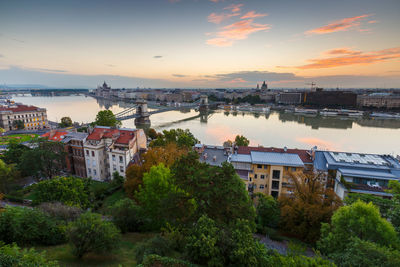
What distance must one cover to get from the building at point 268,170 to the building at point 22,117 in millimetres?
52837

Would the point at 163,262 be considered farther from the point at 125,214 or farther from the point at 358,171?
the point at 358,171

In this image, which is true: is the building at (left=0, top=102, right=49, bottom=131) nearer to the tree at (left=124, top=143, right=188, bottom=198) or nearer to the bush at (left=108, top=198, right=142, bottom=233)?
the tree at (left=124, top=143, right=188, bottom=198)

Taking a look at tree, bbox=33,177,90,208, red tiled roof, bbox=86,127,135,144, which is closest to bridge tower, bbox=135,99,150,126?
red tiled roof, bbox=86,127,135,144

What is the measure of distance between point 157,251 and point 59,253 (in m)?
4.81

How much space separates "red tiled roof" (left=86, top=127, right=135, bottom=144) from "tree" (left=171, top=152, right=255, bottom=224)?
15.5 m

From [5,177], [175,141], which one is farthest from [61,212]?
[175,141]

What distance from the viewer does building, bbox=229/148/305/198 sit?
61.6ft

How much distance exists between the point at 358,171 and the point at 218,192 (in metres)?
13.9

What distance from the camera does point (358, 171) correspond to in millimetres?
16328

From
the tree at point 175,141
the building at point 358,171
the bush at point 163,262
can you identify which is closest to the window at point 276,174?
the building at point 358,171

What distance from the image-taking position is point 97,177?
2309cm

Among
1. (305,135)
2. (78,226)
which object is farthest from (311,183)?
(305,135)

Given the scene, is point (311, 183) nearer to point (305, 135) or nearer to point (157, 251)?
point (157, 251)

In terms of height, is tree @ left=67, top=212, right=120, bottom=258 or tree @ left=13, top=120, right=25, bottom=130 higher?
tree @ left=67, top=212, right=120, bottom=258
